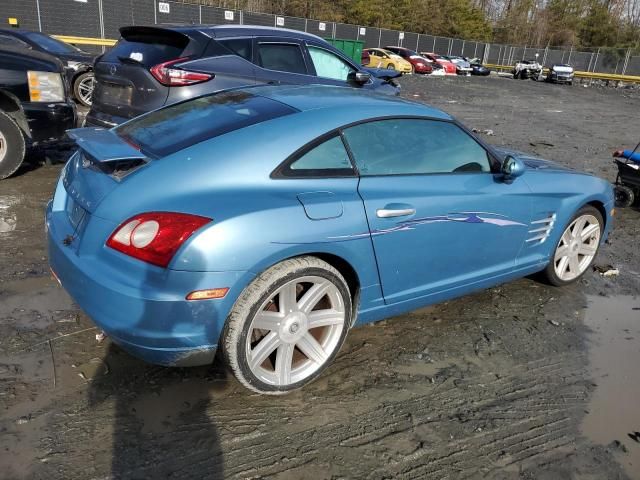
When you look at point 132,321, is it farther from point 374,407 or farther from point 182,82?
point 182,82

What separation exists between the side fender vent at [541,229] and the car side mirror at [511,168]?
17.9 inches

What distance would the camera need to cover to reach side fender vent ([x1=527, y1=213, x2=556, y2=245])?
392 centimetres

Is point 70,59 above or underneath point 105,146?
underneath

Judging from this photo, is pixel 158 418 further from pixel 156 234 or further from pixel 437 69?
pixel 437 69

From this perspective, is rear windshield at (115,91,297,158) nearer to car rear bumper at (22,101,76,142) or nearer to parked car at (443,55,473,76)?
car rear bumper at (22,101,76,142)

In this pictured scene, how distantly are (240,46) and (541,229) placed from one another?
414 cm

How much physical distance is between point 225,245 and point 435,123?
A: 1.79 meters

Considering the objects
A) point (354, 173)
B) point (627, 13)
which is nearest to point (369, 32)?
point (354, 173)

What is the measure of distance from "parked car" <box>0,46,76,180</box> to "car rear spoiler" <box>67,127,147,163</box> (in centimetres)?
331

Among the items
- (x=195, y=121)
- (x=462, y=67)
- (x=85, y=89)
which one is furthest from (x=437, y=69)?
(x=195, y=121)

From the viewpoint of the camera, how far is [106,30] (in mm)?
24531

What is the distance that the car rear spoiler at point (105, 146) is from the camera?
2.73 meters

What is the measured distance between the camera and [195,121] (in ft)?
10.3

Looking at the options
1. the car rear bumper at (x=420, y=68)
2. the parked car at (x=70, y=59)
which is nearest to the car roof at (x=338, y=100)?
the parked car at (x=70, y=59)
